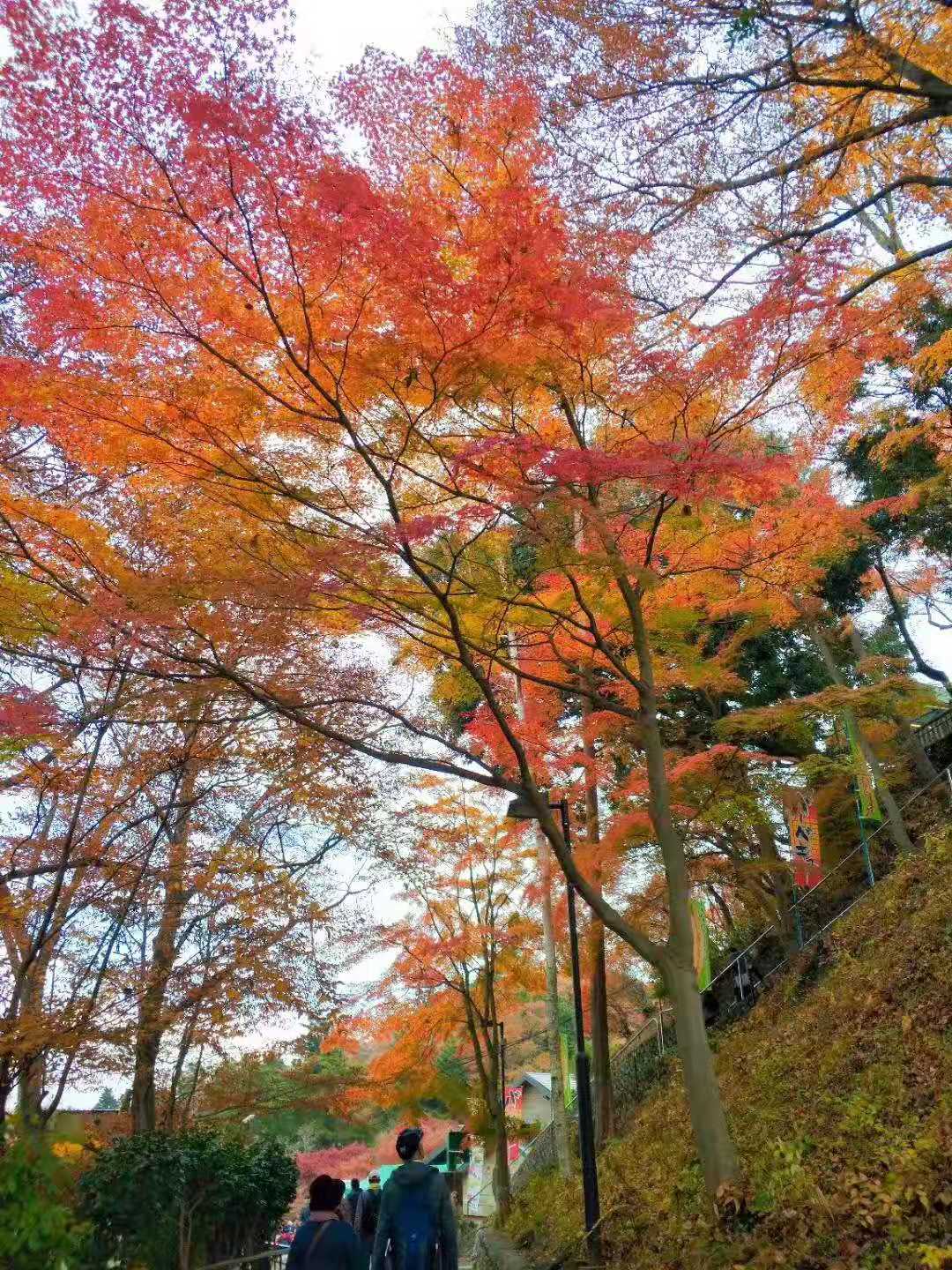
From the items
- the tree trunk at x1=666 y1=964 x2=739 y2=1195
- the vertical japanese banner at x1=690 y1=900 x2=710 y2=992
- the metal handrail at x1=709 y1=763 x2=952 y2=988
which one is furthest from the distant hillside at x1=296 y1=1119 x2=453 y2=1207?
the tree trunk at x1=666 y1=964 x2=739 y2=1195

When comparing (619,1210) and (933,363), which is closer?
(619,1210)

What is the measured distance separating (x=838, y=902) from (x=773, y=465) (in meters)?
12.7

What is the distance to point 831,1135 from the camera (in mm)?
8047

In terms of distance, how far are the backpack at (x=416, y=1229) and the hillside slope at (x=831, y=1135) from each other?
2.37m

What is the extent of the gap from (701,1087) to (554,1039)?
6768mm

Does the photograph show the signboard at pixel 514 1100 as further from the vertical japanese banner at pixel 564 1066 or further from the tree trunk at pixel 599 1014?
the tree trunk at pixel 599 1014

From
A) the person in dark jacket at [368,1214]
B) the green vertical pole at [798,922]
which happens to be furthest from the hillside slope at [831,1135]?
the person in dark jacket at [368,1214]

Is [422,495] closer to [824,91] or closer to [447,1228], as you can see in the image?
[824,91]

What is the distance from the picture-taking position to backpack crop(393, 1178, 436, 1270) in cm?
542

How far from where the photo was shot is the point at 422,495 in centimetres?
926

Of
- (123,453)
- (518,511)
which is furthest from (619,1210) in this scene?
(123,453)

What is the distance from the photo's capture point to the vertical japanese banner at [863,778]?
571 inches

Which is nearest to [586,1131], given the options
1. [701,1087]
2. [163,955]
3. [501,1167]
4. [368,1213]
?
[701,1087]

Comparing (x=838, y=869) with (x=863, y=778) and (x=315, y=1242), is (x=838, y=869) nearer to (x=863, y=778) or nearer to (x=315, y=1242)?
(x=863, y=778)
